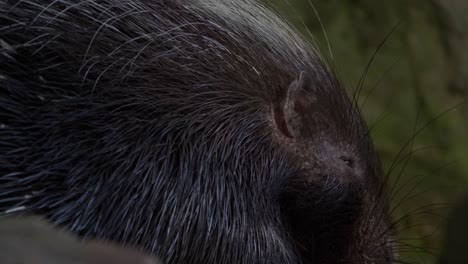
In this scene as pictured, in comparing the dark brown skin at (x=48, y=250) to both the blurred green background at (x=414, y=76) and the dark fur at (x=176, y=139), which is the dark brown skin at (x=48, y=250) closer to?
the dark fur at (x=176, y=139)

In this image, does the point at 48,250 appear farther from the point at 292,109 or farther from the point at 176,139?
the point at 292,109

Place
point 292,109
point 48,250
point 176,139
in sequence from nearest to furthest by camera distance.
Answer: point 48,250 < point 176,139 < point 292,109

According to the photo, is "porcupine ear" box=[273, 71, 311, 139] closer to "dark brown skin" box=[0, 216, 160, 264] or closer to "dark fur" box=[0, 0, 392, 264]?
"dark fur" box=[0, 0, 392, 264]

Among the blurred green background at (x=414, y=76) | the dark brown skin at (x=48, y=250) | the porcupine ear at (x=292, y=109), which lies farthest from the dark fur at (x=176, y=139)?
the blurred green background at (x=414, y=76)

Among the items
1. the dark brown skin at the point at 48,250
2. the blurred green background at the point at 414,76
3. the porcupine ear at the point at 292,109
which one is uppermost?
the dark brown skin at the point at 48,250

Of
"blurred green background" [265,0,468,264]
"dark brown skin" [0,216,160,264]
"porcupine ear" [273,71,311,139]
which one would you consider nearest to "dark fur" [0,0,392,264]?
"porcupine ear" [273,71,311,139]

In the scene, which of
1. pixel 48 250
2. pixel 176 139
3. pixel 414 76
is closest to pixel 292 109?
pixel 176 139

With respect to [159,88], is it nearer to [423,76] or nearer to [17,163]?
[17,163]

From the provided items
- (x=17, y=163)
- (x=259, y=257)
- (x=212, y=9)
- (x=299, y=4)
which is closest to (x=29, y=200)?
(x=17, y=163)
